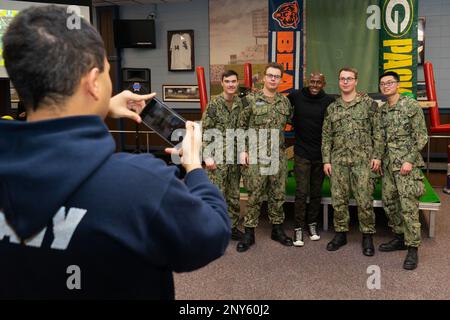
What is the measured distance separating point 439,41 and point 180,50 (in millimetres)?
4392

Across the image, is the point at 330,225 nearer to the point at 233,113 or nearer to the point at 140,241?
the point at 233,113

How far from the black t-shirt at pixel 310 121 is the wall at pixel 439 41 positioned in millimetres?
3695

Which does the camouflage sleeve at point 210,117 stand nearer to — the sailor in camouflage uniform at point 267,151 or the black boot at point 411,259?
the sailor in camouflage uniform at point 267,151

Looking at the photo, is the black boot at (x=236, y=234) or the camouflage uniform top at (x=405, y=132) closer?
the camouflage uniform top at (x=405, y=132)

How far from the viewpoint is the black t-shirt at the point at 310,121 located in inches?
154

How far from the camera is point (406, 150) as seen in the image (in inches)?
136

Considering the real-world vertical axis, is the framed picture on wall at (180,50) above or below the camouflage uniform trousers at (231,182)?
above

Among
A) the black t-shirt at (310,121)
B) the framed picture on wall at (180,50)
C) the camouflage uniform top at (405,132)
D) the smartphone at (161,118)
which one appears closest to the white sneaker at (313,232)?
the black t-shirt at (310,121)

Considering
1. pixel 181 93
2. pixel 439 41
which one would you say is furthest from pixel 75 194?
pixel 181 93

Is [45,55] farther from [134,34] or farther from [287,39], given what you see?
[134,34]

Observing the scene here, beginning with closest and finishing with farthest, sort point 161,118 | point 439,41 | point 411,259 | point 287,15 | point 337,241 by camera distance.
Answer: point 161,118
point 411,259
point 337,241
point 439,41
point 287,15

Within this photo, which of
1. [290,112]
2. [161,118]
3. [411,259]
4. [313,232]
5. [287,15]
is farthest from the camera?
[287,15]

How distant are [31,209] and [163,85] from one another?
768cm

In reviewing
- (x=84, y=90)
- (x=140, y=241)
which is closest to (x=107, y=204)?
(x=140, y=241)
